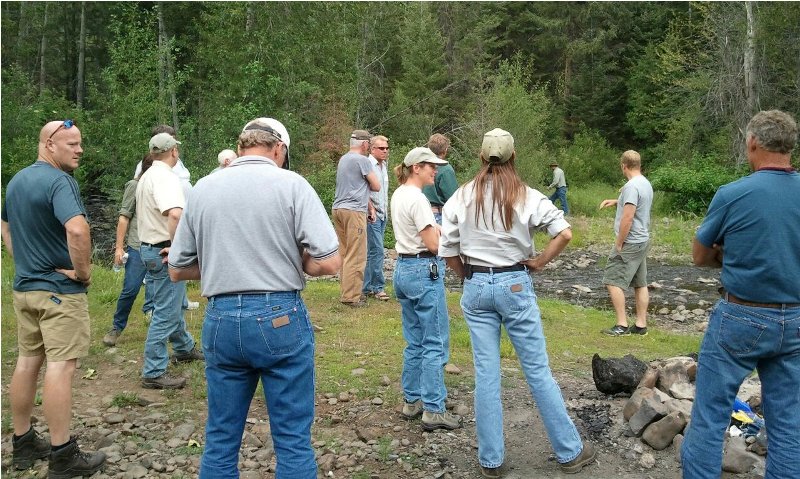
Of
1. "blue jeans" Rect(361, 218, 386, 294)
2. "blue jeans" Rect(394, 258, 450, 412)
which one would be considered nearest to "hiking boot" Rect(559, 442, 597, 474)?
"blue jeans" Rect(394, 258, 450, 412)

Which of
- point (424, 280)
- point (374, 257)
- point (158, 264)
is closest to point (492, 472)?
point (424, 280)

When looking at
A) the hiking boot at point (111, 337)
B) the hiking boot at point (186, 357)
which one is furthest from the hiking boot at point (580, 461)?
the hiking boot at point (111, 337)

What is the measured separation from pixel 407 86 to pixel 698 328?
91.0 ft

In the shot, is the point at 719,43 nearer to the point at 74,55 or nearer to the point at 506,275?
the point at 506,275

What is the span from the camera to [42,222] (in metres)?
4.37

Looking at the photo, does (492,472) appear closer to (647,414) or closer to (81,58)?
(647,414)

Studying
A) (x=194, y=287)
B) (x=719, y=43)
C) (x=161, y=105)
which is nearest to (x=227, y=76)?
(x=161, y=105)

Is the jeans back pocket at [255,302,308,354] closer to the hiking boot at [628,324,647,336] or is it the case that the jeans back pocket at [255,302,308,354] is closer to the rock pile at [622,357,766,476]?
the rock pile at [622,357,766,476]

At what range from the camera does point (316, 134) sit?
84.0ft

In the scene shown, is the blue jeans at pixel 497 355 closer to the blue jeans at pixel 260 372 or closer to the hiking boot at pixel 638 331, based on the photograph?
the blue jeans at pixel 260 372

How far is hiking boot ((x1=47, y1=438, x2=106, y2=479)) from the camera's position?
441 centimetres

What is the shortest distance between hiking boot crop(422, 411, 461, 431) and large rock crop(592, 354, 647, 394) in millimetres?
1206

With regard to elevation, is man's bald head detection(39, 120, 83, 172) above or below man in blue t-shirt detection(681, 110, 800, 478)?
above

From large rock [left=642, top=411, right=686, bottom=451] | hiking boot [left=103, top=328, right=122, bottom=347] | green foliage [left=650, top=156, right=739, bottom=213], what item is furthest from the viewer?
green foliage [left=650, top=156, right=739, bottom=213]
